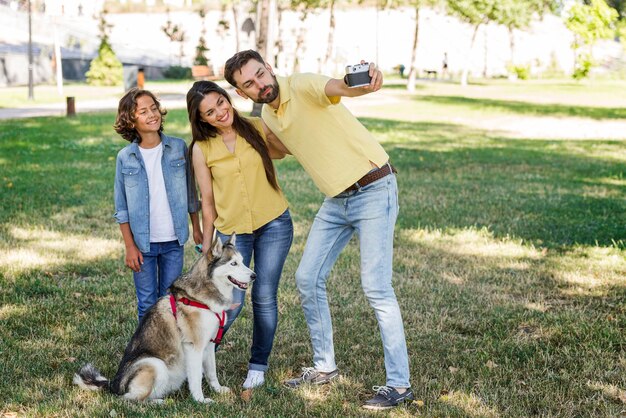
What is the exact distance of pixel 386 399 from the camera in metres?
4.57

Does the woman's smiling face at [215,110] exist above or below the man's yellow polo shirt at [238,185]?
above

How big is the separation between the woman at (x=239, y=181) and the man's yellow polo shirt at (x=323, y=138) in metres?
0.32

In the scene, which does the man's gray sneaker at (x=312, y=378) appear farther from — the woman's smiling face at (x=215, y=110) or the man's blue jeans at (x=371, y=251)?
the woman's smiling face at (x=215, y=110)

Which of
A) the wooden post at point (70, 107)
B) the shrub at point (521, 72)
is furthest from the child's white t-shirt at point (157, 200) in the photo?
the shrub at point (521, 72)

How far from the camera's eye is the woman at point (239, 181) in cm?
461

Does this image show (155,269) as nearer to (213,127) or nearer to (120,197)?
(120,197)

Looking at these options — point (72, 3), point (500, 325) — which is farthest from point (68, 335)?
point (72, 3)

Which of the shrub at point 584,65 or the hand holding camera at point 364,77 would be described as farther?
the shrub at point 584,65

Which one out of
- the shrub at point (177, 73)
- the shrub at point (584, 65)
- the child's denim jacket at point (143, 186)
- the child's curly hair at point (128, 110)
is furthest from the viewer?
the shrub at point (177, 73)

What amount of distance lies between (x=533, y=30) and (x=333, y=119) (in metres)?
86.4

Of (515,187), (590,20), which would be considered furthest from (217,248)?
(590,20)

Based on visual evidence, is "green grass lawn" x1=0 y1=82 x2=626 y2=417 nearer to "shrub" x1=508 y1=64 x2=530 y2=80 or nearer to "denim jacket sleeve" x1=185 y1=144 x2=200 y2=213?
"denim jacket sleeve" x1=185 y1=144 x2=200 y2=213

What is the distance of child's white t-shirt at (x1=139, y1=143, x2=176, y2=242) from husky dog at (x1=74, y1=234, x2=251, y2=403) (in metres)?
0.56

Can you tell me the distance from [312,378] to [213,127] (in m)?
1.77
